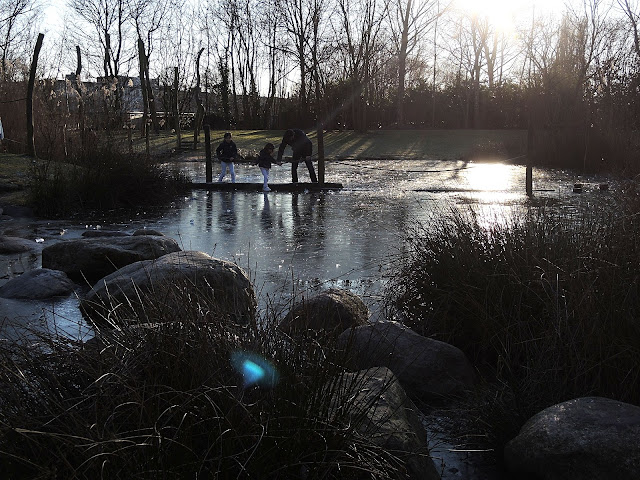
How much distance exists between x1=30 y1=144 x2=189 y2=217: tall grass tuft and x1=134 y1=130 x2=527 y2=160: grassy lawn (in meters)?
12.7

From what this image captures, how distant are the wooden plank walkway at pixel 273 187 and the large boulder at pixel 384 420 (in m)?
14.8

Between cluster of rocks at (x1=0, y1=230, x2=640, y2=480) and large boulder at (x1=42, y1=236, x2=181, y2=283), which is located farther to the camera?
large boulder at (x1=42, y1=236, x2=181, y2=283)

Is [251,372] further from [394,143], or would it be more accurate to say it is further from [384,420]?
[394,143]

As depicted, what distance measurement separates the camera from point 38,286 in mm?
7152

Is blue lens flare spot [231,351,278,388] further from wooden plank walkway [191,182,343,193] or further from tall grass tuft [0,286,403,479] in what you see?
wooden plank walkway [191,182,343,193]

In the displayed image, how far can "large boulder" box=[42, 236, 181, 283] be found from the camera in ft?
26.1

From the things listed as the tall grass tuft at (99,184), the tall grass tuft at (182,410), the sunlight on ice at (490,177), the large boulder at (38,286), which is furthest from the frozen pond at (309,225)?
the tall grass tuft at (99,184)

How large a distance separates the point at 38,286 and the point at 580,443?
5.35 metres

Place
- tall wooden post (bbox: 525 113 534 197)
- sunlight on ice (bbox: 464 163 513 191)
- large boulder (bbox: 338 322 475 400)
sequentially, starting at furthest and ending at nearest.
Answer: sunlight on ice (bbox: 464 163 513 191) < tall wooden post (bbox: 525 113 534 197) < large boulder (bbox: 338 322 475 400)

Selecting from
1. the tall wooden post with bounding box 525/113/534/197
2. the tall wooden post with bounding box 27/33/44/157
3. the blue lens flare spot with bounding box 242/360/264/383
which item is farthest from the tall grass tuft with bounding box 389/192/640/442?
the tall wooden post with bounding box 27/33/44/157

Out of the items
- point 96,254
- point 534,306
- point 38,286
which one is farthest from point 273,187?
point 534,306

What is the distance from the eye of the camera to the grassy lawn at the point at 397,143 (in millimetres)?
31078

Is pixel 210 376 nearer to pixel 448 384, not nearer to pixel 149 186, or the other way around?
pixel 448 384

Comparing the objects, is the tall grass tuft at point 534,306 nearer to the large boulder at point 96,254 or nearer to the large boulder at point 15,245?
the large boulder at point 96,254
